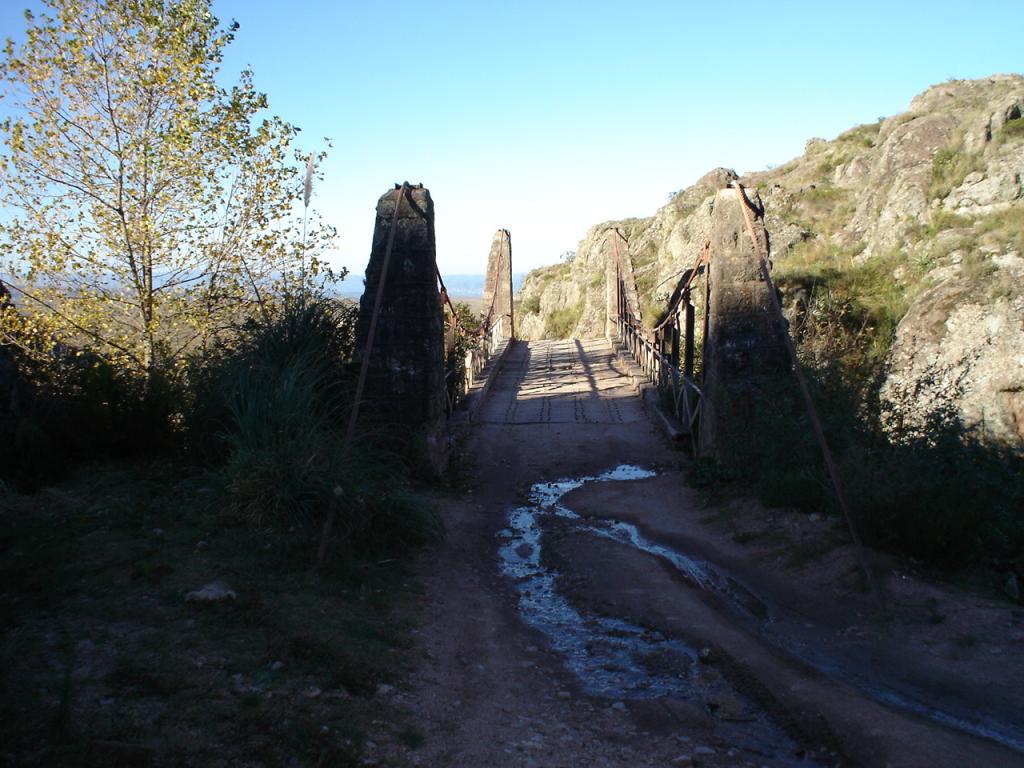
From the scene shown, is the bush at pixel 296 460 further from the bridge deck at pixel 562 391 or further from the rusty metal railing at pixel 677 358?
the bridge deck at pixel 562 391

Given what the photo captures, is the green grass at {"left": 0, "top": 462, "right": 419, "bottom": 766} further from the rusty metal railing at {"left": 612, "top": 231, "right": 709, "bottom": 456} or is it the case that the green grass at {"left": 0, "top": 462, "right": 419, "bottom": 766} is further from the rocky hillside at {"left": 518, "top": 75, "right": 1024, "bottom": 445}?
the rusty metal railing at {"left": 612, "top": 231, "right": 709, "bottom": 456}

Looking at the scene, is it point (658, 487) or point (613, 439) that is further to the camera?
point (613, 439)

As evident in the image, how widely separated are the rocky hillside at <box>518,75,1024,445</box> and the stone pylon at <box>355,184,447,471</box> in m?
4.04

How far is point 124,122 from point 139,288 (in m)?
1.96

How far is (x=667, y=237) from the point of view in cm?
3306

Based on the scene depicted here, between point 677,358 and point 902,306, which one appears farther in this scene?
point 902,306

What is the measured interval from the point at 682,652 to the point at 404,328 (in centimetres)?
461

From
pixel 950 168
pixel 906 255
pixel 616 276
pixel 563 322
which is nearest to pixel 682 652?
pixel 906 255

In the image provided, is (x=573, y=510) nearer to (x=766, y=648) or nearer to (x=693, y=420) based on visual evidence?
(x=693, y=420)

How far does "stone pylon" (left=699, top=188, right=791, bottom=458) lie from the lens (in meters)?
8.06

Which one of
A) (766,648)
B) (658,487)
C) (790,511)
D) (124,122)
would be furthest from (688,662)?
(124,122)

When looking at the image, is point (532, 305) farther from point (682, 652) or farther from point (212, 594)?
point (212, 594)

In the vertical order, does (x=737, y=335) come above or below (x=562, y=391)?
above

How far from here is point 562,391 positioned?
15.5 meters
